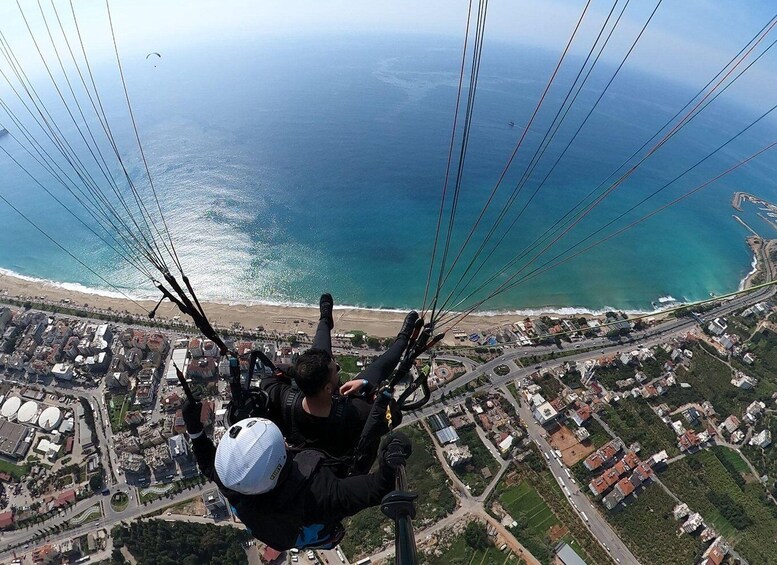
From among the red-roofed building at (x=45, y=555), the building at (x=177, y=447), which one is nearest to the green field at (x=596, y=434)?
the building at (x=177, y=447)

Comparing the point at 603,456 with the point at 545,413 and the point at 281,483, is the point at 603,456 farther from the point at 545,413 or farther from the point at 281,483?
the point at 281,483

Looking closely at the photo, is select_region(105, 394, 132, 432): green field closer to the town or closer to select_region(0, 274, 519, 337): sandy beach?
the town

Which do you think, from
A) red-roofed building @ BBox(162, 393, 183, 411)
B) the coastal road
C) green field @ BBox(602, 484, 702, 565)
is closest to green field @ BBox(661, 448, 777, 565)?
green field @ BBox(602, 484, 702, 565)

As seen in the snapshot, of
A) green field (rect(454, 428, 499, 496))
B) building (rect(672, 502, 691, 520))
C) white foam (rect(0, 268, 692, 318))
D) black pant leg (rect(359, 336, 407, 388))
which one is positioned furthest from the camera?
white foam (rect(0, 268, 692, 318))

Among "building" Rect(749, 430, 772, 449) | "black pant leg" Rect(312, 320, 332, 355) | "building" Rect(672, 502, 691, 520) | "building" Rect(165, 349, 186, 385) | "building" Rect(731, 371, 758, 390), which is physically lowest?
"building" Rect(749, 430, 772, 449)

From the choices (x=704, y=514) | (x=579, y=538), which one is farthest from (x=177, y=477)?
(x=704, y=514)

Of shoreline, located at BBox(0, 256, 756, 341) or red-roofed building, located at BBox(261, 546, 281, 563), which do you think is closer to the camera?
red-roofed building, located at BBox(261, 546, 281, 563)

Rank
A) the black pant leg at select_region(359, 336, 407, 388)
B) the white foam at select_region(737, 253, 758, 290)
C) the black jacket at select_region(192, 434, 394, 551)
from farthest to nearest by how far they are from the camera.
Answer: the white foam at select_region(737, 253, 758, 290) < the black pant leg at select_region(359, 336, 407, 388) < the black jacket at select_region(192, 434, 394, 551)

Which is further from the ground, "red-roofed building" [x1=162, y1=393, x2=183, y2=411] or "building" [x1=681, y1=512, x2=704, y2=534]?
"red-roofed building" [x1=162, y1=393, x2=183, y2=411]
